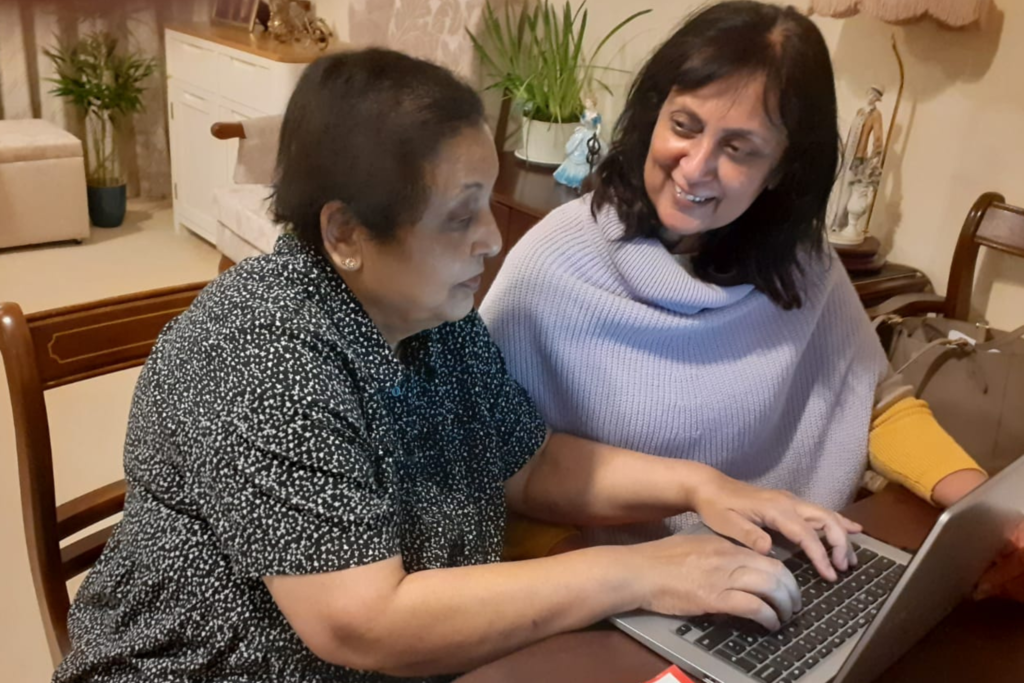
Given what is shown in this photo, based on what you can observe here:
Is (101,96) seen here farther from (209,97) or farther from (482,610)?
(482,610)

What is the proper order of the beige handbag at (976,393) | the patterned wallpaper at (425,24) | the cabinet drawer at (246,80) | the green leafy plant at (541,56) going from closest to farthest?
the beige handbag at (976,393)
the green leafy plant at (541,56)
the patterned wallpaper at (425,24)
the cabinet drawer at (246,80)

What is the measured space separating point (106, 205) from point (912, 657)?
415 cm

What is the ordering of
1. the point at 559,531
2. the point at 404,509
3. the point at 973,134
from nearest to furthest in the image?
the point at 404,509 → the point at 559,531 → the point at 973,134

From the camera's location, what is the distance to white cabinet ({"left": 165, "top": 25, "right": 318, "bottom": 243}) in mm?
3508

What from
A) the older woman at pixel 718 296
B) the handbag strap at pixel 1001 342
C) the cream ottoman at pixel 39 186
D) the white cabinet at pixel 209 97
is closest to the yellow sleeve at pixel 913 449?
the older woman at pixel 718 296

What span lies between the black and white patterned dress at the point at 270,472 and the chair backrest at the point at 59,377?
0.31 ft

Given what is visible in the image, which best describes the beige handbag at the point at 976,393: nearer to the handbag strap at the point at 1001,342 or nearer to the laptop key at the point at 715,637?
the handbag strap at the point at 1001,342

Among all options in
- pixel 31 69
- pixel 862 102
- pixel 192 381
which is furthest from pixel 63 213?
pixel 192 381

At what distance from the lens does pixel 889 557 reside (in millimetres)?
980

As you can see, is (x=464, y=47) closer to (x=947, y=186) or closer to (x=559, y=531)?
(x=947, y=186)

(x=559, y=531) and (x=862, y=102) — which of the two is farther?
(x=862, y=102)

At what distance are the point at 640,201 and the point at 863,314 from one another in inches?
17.5

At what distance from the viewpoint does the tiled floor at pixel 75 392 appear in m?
1.90

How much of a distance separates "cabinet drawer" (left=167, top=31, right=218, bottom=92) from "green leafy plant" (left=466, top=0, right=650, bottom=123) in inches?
54.7
